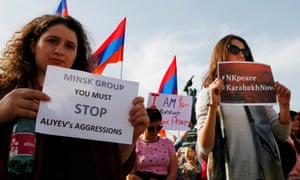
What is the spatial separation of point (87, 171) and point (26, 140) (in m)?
0.33

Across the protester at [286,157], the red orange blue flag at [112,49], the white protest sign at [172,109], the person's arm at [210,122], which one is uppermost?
the red orange blue flag at [112,49]

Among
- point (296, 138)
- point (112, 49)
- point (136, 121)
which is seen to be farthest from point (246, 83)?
point (112, 49)

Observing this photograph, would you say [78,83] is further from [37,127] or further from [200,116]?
[200,116]

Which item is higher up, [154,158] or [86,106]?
[154,158]

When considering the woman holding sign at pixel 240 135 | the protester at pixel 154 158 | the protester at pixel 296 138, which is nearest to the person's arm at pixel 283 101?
the woman holding sign at pixel 240 135

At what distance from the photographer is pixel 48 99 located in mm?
1769

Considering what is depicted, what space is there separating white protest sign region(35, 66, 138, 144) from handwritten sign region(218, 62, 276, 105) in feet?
2.96

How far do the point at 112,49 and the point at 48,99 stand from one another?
677 centimetres

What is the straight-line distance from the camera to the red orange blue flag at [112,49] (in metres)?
8.34

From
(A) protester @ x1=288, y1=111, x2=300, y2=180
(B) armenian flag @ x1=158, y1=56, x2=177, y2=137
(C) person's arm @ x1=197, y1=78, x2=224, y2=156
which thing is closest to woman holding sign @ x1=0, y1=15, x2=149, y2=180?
(C) person's arm @ x1=197, y1=78, x2=224, y2=156

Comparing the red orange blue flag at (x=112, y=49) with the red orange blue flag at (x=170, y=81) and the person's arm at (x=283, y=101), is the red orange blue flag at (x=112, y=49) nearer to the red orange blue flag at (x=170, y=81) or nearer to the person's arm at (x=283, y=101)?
the red orange blue flag at (x=170, y=81)

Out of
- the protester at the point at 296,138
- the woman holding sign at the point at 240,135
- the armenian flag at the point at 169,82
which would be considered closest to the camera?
the woman holding sign at the point at 240,135

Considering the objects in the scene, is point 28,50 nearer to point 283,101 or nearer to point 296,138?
point 283,101

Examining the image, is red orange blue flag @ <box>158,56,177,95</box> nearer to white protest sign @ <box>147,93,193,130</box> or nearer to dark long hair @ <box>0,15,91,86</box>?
white protest sign @ <box>147,93,193,130</box>
